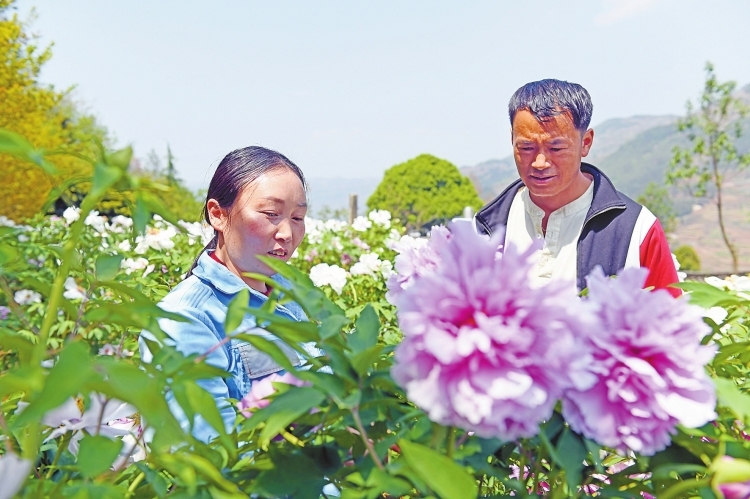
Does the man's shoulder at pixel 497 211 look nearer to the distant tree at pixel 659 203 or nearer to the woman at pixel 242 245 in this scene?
the woman at pixel 242 245

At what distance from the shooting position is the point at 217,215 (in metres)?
1.68

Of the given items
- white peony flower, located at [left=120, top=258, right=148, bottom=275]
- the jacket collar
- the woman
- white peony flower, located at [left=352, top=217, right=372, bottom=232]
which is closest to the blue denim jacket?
the woman

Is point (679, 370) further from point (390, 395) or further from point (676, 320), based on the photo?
point (390, 395)

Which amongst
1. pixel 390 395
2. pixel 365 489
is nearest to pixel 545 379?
pixel 365 489

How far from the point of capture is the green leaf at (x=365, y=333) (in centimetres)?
58

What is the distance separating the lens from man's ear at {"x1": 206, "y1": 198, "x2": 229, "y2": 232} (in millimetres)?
1652

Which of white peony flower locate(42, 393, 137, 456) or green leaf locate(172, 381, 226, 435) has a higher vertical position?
green leaf locate(172, 381, 226, 435)

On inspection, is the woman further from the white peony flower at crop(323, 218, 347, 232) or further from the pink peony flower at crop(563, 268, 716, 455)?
the white peony flower at crop(323, 218, 347, 232)

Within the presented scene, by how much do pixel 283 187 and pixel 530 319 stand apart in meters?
1.17

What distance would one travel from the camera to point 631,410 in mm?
506

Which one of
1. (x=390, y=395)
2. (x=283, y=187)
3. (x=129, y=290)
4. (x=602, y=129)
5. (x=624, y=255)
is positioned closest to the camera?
(x=129, y=290)

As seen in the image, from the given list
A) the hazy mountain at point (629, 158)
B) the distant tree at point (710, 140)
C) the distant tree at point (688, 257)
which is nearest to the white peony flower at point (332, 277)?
the distant tree at point (710, 140)

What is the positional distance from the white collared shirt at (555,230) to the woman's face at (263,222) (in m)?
0.74

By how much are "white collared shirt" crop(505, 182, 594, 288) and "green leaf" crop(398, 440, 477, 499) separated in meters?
1.60
